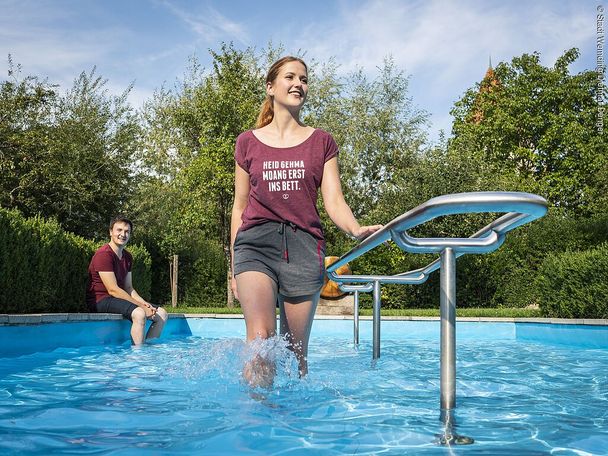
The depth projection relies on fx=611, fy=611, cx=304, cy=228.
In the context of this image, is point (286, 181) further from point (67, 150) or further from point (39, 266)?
point (67, 150)

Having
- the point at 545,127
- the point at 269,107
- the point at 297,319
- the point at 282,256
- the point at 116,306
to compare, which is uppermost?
the point at 545,127

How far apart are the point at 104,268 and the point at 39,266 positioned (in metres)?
1.40

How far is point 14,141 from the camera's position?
58.8 ft

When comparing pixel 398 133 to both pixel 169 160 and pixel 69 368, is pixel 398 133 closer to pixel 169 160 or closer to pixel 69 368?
pixel 169 160

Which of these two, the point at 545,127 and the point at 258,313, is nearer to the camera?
the point at 258,313

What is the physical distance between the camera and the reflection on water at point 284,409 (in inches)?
89.0

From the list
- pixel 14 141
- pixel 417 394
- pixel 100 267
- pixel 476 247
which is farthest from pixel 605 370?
pixel 14 141

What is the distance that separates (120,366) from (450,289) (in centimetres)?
426

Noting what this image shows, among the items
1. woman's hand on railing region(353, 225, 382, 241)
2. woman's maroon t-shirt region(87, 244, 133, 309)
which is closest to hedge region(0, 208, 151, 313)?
woman's maroon t-shirt region(87, 244, 133, 309)

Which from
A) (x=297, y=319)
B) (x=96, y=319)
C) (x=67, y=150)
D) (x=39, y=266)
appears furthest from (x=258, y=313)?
(x=67, y=150)

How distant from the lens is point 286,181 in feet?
9.61

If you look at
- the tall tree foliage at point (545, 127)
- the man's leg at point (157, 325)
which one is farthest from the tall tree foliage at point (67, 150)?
the tall tree foliage at point (545, 127)

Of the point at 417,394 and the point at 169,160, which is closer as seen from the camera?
the point at 417,394

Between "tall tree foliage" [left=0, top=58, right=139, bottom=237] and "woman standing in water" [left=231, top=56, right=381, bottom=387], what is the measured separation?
1573cm
